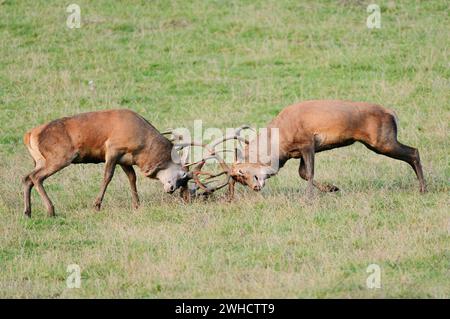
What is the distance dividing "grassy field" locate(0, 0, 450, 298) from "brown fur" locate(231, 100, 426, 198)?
424mm

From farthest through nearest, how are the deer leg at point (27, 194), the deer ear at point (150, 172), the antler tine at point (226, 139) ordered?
the deer ear at point (150, 172)
the antler tine at point (226, 139)
the deer leg at point (27, 194)

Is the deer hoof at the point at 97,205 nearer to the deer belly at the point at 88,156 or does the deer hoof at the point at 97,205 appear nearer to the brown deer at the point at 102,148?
the brown deer at the point at 102,148

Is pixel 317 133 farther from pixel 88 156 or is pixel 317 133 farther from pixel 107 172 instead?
pixel 88 156

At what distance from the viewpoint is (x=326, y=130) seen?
1318 cm

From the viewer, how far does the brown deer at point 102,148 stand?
13086 mm

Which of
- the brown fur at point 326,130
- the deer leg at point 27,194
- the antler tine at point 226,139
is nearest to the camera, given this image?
the deer leg at point 27,194

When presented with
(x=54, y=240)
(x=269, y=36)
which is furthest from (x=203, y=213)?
(x=269, y=36)

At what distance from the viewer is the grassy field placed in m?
10.0

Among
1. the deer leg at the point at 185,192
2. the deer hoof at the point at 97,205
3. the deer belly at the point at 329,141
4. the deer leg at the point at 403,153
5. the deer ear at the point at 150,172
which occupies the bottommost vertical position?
the deer hoof at the point at 97,205

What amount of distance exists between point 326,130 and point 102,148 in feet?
9.40

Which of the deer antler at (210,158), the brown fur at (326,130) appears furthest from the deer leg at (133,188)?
the brown fur at (326,130)

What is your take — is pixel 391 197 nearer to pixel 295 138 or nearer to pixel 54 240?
pixel 295 138

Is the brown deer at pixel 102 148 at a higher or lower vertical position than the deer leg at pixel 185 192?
higher

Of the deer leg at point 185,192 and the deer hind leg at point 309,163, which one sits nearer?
the deer hind leg at point 309,163
